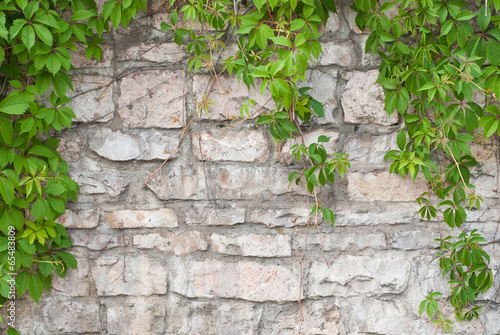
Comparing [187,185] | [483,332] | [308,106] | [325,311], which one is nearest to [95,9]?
[187,185]

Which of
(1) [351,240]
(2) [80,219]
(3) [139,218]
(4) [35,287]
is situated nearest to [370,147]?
(1) [351,240]

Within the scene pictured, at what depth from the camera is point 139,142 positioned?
5.98 feet

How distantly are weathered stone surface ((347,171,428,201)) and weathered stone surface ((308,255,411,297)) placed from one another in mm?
269

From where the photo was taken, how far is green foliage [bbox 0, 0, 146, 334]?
159cm

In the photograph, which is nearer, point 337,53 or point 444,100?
point 444,100

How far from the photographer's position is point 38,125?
169 cm

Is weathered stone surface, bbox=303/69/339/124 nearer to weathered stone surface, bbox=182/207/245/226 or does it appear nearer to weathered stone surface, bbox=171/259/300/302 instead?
weathered stone surface, bbox=182/207/245/226

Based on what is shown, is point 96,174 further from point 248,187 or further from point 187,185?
point 248,187

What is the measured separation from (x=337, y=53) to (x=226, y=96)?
51 cm

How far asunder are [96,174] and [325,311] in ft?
3.83

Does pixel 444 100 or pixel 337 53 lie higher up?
pixel 337 53

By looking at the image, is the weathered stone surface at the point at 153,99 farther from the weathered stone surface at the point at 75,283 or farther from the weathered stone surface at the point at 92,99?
the weathered stone surface at the point at 75,283

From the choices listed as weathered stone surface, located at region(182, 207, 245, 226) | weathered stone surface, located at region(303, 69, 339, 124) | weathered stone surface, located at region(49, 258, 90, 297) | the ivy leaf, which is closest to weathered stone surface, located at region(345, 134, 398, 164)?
weathered stone surface, located at region(303, 69, 339, 124)

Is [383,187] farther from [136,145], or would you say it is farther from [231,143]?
[136,145]
